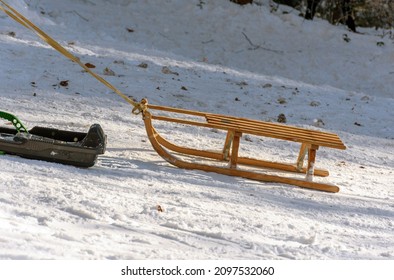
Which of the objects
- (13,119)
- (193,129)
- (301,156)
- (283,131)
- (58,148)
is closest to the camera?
(58,148)

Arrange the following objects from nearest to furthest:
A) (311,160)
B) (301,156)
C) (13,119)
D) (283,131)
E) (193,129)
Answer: (13,119)
(311,160)
(283,131)
(301,156)
(193,129)

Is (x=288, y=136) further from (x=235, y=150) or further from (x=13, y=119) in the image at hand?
(x=13, y=119)

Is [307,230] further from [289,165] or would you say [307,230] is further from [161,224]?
[289,165]

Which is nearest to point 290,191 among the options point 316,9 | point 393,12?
point 316,9

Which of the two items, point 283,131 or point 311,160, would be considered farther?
point 283,131

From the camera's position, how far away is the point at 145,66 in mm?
9312

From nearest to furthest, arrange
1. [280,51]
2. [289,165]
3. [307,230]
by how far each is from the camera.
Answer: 1. [307,230]
2. [289,165]
3. [280,51]

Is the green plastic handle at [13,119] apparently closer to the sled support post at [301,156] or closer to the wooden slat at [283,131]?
the wooden slat at [283,131]

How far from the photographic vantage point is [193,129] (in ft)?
23.8

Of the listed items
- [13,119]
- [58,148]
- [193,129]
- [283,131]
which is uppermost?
[283,131]

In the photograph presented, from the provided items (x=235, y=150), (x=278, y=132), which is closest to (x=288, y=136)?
(x=278, y=132)

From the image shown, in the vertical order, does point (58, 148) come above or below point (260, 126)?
below

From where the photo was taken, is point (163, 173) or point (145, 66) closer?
point (163, 173)

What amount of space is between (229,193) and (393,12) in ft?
33.2
